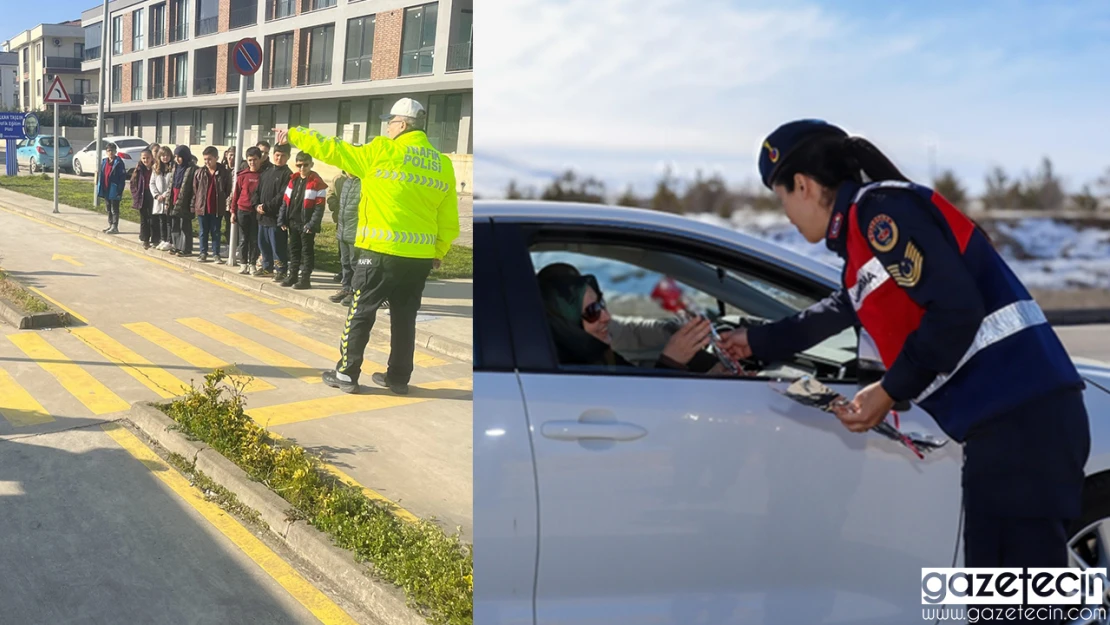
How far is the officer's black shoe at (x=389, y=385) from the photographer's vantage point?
1.64 meters

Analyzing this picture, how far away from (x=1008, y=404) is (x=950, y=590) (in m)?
0.42

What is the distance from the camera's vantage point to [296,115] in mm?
1464

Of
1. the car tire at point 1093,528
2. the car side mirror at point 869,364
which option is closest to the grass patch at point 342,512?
the car side mirror at point 869,364

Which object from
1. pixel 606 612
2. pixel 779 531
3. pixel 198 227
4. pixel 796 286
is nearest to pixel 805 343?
pixel 796 286

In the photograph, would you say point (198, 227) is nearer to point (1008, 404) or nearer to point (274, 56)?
point (274, 56)

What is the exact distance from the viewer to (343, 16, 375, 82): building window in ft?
4.46

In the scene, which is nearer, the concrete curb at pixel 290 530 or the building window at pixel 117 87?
the building window at pixel 117 87

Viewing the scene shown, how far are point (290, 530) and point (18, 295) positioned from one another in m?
0.81

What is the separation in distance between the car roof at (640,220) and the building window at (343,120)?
0.84 feet

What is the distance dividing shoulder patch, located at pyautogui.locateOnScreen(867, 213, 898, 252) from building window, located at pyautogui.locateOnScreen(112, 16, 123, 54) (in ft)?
4.44

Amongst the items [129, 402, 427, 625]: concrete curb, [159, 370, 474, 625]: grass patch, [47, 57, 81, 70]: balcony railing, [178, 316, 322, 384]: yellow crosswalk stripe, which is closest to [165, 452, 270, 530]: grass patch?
[129, 402, 427, 625]: concrete curb

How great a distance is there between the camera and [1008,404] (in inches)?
53.7

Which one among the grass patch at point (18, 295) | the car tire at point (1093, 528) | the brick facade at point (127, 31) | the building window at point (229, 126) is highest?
the brick facade at point (127, 31)

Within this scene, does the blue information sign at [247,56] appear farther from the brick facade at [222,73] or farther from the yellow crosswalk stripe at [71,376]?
the yellow crosswalk stripe at [71,376]
